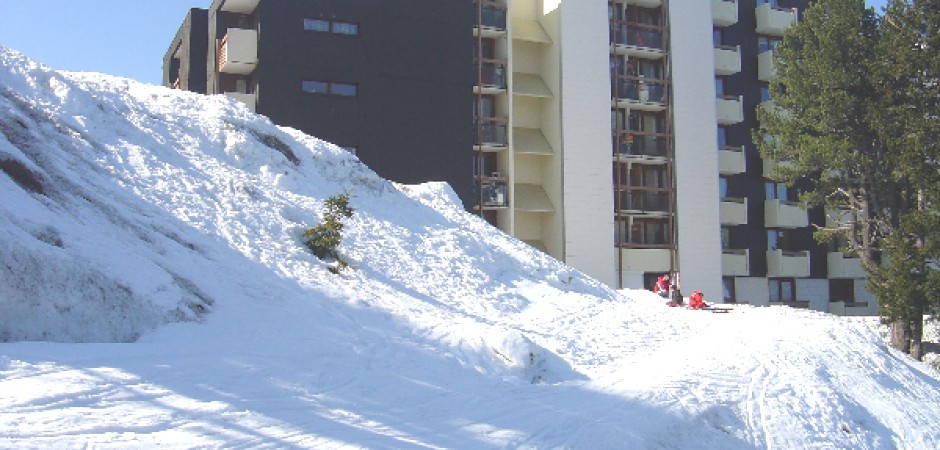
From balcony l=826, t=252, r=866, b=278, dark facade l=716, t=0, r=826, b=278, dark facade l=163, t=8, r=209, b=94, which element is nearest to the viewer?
dark facade l=163, t=8, r=209, b=94

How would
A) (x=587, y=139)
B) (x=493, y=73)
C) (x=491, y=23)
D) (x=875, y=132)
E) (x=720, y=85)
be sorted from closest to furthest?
(x=875, y=132) < (x=491, y=23) < (x=493, y=73) < (x=587, y=139) < (x=720, y=85)

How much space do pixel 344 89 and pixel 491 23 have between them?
8.83 meters

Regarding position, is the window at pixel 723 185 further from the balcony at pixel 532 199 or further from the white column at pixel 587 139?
the balcony at pixel 532 199

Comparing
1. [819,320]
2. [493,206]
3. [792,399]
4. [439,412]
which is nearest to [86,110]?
[439,412]

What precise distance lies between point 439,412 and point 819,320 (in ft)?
44.3

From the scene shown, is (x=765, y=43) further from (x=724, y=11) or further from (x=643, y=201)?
(x=643, y=201)

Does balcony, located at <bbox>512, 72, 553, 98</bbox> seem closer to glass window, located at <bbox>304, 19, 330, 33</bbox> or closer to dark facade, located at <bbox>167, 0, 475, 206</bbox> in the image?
dark facade, located at <bbox>167, 0, 475, 206</bbox>

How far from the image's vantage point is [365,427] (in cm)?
780

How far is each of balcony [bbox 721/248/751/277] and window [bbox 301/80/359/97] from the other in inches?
784

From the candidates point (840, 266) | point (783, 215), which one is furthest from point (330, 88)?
point (840, 266)

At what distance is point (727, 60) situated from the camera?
41.3m

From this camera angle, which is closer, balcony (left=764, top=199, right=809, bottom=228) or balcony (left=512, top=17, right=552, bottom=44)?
balcony (left=512, top=17, right=552, bottom=44)

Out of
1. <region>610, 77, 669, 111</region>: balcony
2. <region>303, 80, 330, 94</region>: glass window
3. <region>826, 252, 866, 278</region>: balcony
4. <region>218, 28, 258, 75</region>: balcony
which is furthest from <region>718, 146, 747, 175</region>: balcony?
<region>218, 28, 258, 75</region>: balcony

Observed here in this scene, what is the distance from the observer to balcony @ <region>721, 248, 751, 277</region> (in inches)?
1575
